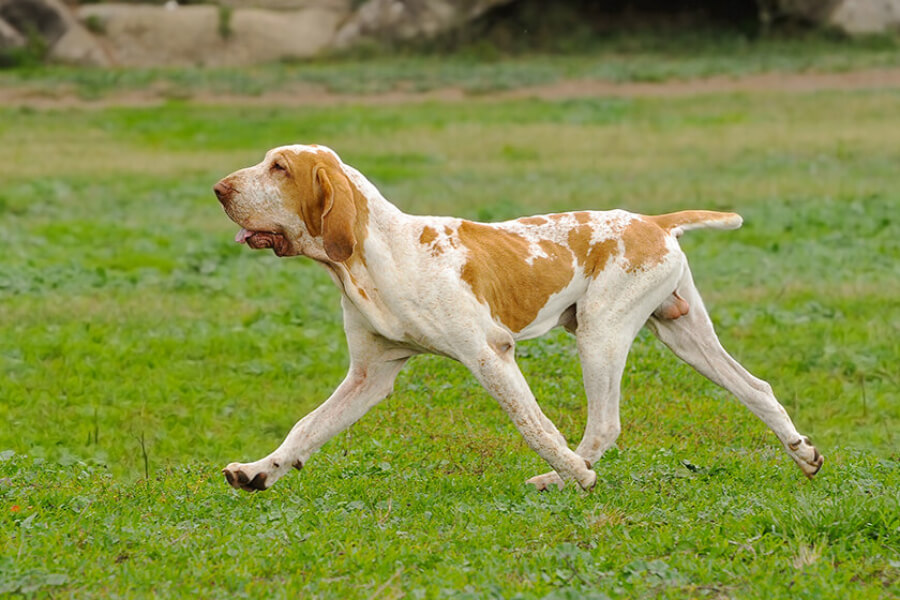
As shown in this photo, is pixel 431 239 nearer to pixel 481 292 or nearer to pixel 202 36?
pixel 481 292

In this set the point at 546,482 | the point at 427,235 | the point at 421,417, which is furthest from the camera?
the point at 421,417

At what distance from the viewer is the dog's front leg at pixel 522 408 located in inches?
236

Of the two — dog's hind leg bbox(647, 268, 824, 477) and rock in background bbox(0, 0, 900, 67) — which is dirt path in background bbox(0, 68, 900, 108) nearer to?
rock in background bbox(0, 0, 900, 67)

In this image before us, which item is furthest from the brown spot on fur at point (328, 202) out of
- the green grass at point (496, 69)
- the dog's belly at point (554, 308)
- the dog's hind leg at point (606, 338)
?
the green grass at point (496, 69)

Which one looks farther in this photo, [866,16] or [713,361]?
[866,16]

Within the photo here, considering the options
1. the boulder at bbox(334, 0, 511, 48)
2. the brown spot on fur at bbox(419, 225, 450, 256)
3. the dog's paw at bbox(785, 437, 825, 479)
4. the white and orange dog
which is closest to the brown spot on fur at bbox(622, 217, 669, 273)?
the white and orange dog

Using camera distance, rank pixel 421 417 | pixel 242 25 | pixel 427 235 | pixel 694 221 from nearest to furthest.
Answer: pixel 427 235 → pixel 694 221 → pixel 421 417 → pixel 242 25

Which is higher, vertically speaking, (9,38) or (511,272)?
(511,272)

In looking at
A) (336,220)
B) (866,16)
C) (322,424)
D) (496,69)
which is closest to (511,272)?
(336,220)

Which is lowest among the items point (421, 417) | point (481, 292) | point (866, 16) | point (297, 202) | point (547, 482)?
point (866, 16)

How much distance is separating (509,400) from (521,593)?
142 cm

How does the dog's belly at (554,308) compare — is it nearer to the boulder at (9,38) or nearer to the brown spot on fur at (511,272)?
the brown spot on fur at (511,272)

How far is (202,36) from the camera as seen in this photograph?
3344cm

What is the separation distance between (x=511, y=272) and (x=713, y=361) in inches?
46.4
